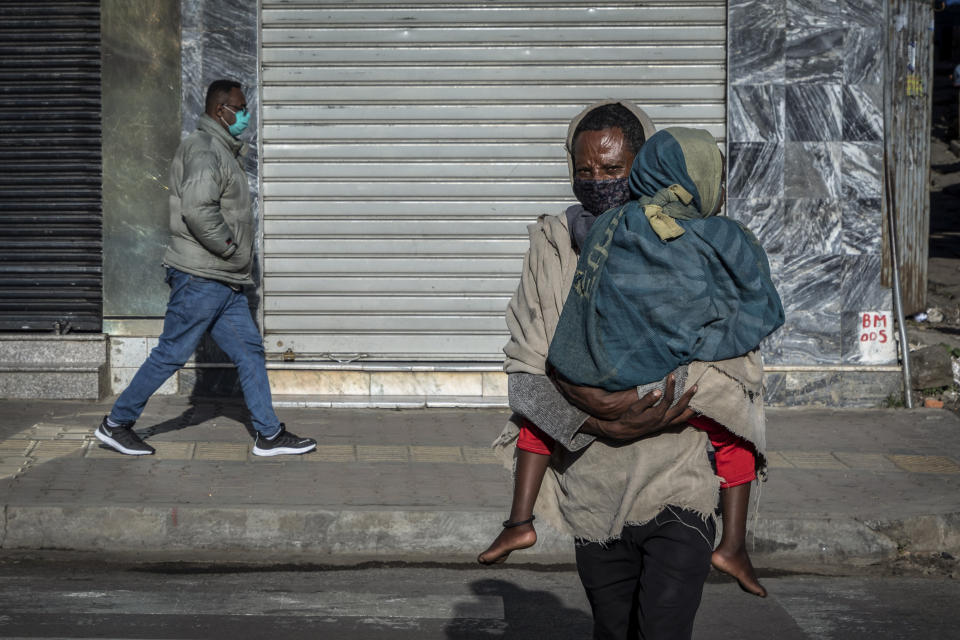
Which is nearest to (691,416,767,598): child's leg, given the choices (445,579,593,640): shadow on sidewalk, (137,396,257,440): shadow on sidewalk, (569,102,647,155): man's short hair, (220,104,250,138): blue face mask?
(569,102,647,155): man's short hair

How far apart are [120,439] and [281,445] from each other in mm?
916

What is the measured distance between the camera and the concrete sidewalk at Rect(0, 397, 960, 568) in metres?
5.86

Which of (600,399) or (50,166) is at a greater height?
(50,166)

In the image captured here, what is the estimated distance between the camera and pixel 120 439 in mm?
6992

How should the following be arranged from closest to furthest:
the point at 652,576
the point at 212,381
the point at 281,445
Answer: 1. the point at 652,576
2. the point at 281,445
3. the point at 212,381

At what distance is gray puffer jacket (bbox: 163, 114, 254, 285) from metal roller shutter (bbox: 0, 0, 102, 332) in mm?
2445

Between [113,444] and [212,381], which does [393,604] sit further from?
[212,381]

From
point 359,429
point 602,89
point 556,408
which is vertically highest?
point 602,89

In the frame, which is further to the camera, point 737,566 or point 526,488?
point 526,488

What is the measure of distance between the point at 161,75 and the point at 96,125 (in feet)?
2.03

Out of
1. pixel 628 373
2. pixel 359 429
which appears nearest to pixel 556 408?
pixel 628 373

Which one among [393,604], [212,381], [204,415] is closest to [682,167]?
[393,604]

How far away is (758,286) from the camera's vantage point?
9.23ft

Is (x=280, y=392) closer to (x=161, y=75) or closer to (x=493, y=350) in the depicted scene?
(x=493, y=350)
